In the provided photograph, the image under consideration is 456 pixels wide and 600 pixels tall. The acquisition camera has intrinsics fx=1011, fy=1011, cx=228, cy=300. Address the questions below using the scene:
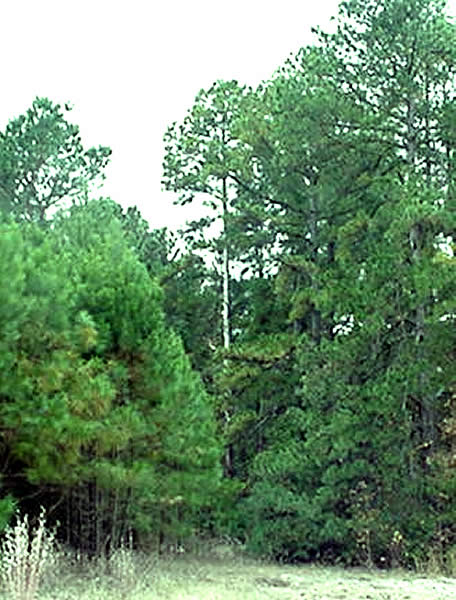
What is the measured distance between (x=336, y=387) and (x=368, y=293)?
191 cm

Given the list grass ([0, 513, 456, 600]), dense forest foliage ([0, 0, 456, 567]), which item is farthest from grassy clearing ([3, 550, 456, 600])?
dense forest foliage ([0, 0, 456, 567])

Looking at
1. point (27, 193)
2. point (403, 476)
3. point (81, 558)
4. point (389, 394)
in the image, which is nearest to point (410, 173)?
point (389, 394)

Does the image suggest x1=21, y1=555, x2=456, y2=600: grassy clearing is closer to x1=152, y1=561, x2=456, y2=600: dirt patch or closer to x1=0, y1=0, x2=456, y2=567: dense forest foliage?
x1=152, y1=561, x2=456, y2=600: dirt patch

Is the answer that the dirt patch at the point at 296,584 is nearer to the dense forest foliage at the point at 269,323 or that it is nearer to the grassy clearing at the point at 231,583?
the grassy clearing at the point at 231,583

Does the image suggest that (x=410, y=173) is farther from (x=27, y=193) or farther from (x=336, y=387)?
(x=27, y=193)

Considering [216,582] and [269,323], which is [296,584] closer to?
[216,582]

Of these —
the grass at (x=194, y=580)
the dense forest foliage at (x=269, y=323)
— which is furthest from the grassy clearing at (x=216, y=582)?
the dense forest foliage at (x=269, y=323)

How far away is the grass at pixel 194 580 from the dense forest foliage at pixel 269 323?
2.07 feet

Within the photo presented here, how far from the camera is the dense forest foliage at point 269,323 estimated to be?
13828mm

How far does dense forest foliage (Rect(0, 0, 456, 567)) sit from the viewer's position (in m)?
13.8

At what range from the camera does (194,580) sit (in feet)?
48.8

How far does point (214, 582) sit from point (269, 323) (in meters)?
11.3

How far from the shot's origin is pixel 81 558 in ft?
52.3

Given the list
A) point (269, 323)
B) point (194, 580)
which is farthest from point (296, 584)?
point (269, 323)
